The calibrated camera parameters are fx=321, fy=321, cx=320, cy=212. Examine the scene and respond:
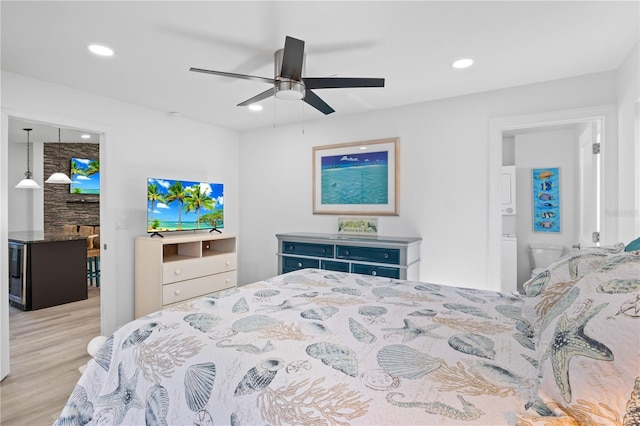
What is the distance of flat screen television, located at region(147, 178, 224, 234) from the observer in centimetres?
355

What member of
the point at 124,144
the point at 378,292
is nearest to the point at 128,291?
the point at 124,144

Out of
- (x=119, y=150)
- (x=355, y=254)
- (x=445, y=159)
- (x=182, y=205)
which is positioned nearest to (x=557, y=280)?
(x=355, y=254)

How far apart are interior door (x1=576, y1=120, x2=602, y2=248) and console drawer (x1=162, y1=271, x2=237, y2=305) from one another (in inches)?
153

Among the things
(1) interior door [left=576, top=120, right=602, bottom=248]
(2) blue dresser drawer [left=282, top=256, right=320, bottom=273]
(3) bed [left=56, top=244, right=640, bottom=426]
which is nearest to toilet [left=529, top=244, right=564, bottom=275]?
(1) interior door [left=576, top=120, right=602, bottom=248]

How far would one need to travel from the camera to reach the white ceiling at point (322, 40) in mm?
1872

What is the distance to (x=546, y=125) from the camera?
9.73 feet

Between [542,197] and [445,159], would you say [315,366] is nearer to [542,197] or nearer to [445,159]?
[445,159]

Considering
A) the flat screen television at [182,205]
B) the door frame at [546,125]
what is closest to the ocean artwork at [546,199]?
the door frame at [546,125]

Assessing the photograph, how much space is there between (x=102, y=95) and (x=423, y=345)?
12.3 feet

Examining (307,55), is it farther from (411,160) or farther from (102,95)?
(102,95)

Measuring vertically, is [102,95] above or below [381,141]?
above

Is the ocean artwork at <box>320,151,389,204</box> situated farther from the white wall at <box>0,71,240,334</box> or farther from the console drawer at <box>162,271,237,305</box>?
the white wall at <box>0,71,240,334</box>

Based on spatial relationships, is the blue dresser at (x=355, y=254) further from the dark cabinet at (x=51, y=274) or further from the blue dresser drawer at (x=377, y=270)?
the dark cabinet at (x=51, y=274)

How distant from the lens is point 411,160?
11.9 feet
